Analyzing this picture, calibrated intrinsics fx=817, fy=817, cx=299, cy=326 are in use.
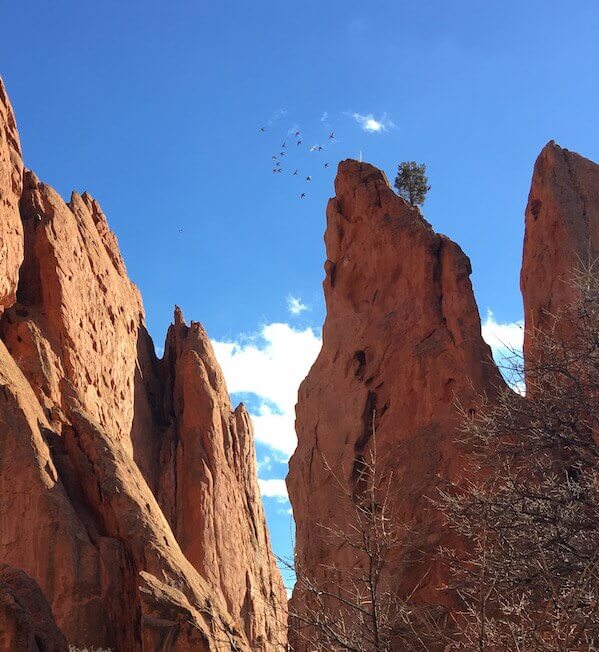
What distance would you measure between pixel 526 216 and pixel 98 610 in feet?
54.4

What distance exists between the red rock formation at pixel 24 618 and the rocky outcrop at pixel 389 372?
28.6 feet

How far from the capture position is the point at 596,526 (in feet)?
28.7

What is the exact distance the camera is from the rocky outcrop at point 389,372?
21.2m

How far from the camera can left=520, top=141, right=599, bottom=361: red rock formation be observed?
68.6 feet

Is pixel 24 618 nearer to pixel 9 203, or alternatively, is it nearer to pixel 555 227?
pixel 555 227

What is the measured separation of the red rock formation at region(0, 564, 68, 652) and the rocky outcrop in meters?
8.70

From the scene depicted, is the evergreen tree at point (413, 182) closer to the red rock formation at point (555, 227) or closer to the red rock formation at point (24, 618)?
the red rock formation at point (555, 227)

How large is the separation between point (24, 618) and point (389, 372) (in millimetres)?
13906

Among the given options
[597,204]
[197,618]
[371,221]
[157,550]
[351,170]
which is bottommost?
[197,618]

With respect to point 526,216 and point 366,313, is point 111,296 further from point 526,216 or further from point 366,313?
point 526,216

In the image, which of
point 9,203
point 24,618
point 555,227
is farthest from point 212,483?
point 24,618

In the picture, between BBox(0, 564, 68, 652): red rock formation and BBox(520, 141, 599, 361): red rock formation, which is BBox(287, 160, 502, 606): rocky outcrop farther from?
BBox(0, 564, 68, 652): red rock formation

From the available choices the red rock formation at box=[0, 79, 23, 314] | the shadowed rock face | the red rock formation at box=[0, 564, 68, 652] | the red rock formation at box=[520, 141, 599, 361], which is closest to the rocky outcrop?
the red rock formation at box=[520, 141, 599, 361]

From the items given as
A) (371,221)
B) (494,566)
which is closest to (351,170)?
(371,221)
